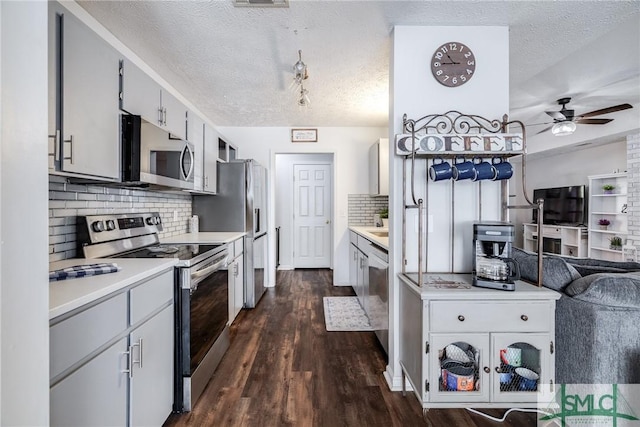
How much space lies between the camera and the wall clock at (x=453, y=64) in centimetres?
201

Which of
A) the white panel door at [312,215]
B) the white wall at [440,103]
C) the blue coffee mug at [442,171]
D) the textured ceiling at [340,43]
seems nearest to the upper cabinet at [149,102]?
the textured ceiling at [340,43]

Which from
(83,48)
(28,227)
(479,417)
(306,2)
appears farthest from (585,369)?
(83,48)

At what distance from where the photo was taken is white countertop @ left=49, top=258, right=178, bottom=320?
97 cm

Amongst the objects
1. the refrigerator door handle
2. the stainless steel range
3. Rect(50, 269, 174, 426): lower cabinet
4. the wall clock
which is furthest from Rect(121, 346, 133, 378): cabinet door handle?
the refrigerator door handle

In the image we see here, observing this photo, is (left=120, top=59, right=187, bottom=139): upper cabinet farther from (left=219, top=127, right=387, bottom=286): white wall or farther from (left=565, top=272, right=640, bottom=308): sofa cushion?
(left=565, top=272, right=640, bottom=308): sofa cushion

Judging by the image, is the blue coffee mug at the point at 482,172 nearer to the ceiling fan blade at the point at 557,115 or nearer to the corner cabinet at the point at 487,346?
the corner cabinet at the point at 487,346

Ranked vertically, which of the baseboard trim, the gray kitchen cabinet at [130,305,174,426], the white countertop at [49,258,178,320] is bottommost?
the baseboard trim

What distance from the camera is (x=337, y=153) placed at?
15.1 feet

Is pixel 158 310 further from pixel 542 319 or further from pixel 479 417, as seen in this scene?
pixel 542 319

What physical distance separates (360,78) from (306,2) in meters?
1.13

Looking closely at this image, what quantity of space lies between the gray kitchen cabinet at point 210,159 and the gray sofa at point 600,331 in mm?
2973

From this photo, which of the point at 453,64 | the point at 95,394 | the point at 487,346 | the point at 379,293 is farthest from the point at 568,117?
the point at 95,394

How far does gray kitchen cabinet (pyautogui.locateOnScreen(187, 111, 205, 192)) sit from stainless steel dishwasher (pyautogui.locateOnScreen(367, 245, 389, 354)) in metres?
1.72

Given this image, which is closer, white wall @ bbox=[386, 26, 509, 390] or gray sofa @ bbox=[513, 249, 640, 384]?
gray sofa @ bbox=[513, 249, 640, 384]
